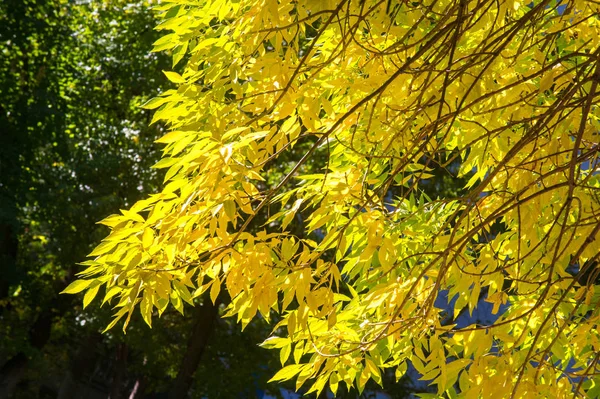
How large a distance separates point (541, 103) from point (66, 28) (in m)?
12.2

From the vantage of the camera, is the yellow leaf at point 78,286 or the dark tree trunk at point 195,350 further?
the dark tree trunk at point 195,350

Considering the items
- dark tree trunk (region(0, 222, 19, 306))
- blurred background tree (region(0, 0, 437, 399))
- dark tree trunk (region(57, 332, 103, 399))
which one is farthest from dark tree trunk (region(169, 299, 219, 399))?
dark tree trunk (region(57, 332, 103, 399))

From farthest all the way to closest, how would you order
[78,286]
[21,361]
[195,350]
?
[21,361]
[195,350]
[78,286]

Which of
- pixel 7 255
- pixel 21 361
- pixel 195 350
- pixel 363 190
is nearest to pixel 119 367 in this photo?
pixel 21 361

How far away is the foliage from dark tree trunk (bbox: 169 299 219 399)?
953cm

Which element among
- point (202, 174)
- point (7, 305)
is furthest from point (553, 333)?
point (7, 305)

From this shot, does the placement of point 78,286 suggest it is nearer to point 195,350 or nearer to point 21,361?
point 195,350

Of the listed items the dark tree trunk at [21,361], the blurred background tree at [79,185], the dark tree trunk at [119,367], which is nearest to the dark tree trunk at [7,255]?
the blurred background tree at [79,185]

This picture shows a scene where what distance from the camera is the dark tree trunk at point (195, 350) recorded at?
1340 centimetres

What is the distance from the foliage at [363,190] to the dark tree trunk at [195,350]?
953cm

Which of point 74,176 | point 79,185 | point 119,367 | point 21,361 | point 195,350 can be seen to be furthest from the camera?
point 119,367

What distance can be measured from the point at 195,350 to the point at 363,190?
10604mm

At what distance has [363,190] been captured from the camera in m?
3.46

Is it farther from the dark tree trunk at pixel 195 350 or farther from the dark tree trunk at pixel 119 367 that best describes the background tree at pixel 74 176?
the dark tree trunk at pixel 195 350
